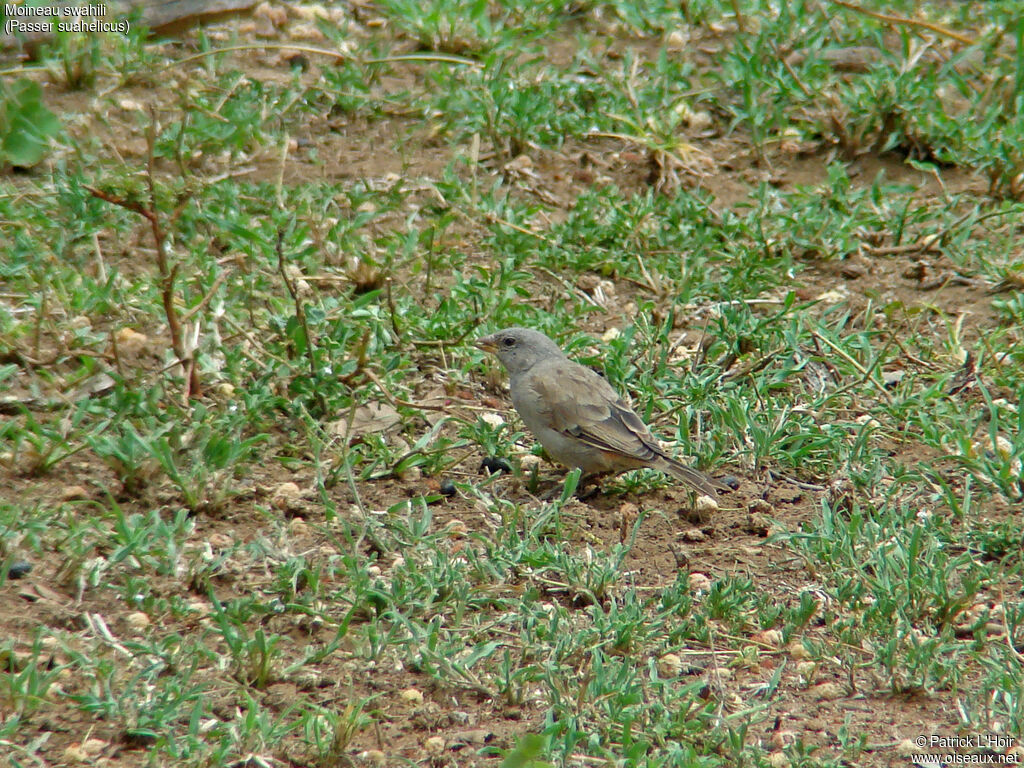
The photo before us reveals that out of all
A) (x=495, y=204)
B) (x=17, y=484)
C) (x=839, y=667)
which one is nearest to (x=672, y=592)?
(x=839, y=667)

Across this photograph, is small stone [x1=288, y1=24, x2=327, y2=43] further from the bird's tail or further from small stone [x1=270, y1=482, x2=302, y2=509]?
the bird's tail

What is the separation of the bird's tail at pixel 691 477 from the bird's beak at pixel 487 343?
3.59ft

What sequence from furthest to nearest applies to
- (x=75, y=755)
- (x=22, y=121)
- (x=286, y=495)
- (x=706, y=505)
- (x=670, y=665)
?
1. (x=706, y=505)
2. (x=286, y=495)
3. (x=670, y=665)
4. (x=75, y=755)
5. (x=22, y=121)

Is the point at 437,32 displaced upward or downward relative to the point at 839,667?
upward

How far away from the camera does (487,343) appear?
562 cm

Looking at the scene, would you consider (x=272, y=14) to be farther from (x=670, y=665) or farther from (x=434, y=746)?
(x=434, y=746)

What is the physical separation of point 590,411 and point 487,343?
716mm

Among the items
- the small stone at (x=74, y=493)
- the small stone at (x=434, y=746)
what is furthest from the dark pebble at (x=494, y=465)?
the small stone at (x=434, y=746)

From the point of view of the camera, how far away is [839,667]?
4008mm

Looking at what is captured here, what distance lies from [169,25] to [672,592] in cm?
587

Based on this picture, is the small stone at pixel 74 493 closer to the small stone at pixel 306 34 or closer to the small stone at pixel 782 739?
the small stone at pixel 782 739

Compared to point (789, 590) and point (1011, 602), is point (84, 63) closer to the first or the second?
point (789, 590)

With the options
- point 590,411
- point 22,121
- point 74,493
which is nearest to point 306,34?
point 590,411

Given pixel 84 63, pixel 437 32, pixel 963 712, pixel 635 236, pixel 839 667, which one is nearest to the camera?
pixel 963 712
